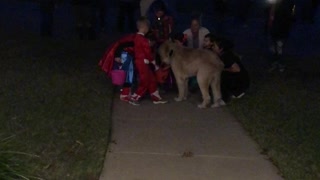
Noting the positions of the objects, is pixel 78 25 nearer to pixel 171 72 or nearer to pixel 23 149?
pixel 171 72

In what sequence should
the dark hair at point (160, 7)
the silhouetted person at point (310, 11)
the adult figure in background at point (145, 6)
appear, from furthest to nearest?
the silhouetted person at point (310, 11) → the adult figure in background at point (145, 6) → the dark hair at point (160, 7)

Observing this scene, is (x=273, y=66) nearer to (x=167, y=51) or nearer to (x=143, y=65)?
(x=167, y=51)

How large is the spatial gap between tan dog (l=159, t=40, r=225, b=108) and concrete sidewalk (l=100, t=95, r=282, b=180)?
28cm

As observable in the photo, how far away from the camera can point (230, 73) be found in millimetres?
12359

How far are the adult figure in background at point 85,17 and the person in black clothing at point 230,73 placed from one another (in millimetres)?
7867

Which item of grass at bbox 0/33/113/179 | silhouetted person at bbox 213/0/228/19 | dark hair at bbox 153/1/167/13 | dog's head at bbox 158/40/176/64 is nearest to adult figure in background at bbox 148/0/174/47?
dark hair at bbox 153/1/167/13

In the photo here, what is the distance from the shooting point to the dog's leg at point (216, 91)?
1181 centimetres

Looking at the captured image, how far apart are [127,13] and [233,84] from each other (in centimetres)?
1063

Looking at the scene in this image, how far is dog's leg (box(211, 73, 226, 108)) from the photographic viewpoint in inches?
465

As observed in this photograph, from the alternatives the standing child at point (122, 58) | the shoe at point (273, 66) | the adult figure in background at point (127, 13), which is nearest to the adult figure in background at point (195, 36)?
the standing child at point (122, 58)

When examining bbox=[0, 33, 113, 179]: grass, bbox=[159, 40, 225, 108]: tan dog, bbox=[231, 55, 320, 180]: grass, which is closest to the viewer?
bbox=[0, 33, 113, 179]: grass

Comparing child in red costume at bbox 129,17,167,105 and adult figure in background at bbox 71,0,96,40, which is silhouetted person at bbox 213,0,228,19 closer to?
adult figure in background at bbox 71,0,96,40

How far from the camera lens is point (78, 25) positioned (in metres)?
20.2

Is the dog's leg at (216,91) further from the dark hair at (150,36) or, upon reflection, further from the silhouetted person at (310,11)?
the silhouetted person at (310,11)
